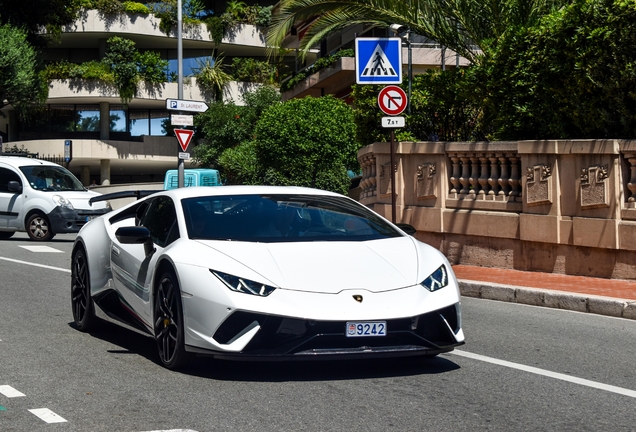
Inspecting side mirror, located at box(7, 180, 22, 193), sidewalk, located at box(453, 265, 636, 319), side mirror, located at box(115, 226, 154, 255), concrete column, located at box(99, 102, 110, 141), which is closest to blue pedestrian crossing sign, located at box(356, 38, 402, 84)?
sidewalk, located at box(453, 265, 636, 319)

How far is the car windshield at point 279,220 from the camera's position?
7375 mm

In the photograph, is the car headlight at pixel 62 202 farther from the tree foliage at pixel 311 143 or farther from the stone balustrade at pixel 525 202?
the tree foliage at pixel 311 143

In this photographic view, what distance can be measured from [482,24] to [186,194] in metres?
10.8

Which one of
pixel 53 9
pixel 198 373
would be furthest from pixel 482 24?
pixel 53 9

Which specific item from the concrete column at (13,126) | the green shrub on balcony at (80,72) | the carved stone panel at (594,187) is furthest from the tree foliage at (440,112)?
the concrete column at (13,126)

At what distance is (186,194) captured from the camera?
8.05m

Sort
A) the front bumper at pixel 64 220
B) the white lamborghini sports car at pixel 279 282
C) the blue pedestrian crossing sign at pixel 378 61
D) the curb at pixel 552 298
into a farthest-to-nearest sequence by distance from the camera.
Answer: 1. the front bumper at pixel 64 220
2. the blue pedestrian crossing sign at pixel 378 61
3. the curb at pixel 552 298
4. the white lamborghini sports car at pixel 279 282

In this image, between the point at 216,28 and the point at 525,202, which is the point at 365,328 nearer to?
the point at 525,202

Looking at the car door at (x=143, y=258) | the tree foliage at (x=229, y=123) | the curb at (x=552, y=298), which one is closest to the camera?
the car door at (x=143, y=258)

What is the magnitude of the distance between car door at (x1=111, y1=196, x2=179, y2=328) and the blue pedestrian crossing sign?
796 centimetres

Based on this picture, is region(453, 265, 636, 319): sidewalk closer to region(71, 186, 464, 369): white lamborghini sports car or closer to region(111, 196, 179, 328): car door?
region(71, 186, 464, 369): white lamborghini sports car

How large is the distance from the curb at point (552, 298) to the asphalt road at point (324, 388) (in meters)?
1.21

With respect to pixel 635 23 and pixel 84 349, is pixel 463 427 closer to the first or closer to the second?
pixel 84 349

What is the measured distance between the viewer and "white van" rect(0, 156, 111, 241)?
918 inches
